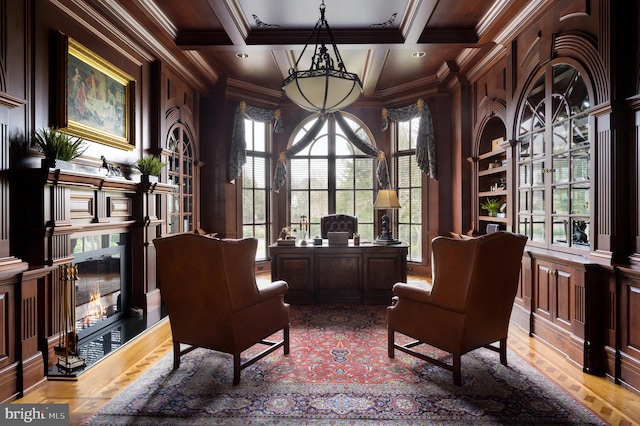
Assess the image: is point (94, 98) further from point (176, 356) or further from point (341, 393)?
point (341, 393)

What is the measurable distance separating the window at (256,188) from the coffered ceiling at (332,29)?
1.33 m

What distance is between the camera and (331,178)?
22.8ft

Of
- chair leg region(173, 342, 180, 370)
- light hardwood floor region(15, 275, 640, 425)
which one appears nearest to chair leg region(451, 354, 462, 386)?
light hardwood floor region(15, 275, 640, 425)

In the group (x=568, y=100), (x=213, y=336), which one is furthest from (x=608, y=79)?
(x=213, y=336)

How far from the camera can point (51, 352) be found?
2.67 meters

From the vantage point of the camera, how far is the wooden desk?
14.5 ft

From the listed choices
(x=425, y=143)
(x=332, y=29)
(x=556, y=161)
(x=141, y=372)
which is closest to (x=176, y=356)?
(x=141, y=372)

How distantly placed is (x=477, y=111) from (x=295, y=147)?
315cm

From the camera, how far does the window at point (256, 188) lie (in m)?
6.49

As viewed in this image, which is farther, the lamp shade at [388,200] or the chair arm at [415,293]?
the lamp shade at [388,200]

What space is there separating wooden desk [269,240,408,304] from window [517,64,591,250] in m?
Answer: 1.53

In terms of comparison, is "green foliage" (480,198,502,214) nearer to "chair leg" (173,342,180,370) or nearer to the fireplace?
"chair leg" (173,342,180,370)

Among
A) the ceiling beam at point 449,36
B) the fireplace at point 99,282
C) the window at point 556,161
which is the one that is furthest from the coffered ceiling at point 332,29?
the fireplace at point 99,282

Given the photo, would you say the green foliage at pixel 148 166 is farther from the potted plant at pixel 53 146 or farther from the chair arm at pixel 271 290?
the chair arm at pixel 271 290
